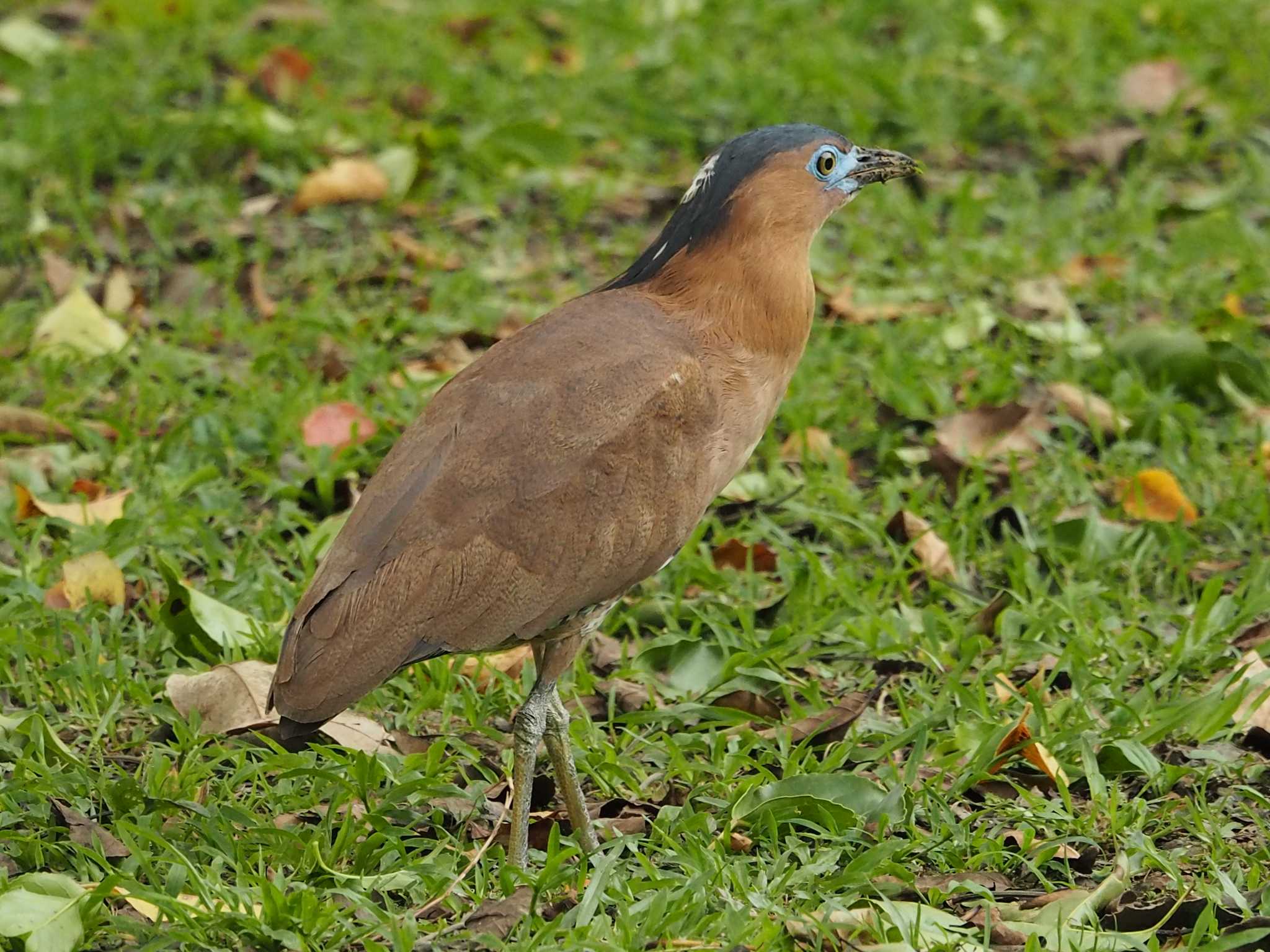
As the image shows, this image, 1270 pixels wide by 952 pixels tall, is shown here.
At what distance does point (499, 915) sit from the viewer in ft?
12.1

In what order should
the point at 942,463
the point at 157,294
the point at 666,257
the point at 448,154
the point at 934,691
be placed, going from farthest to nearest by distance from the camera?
the point at 448,154, the point at 157,294, the point at 942,463, the point at 934,691, the point at 666,257

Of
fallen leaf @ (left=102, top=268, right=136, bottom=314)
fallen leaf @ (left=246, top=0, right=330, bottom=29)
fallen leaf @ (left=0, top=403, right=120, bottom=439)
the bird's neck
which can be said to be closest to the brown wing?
the bird's neck

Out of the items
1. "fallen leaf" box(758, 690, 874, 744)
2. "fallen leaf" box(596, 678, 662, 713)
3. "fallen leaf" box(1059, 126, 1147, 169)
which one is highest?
"fallen leaf" box(1059, 126, 1147, 169)

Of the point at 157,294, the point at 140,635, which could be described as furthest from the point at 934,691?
the point at 157,294

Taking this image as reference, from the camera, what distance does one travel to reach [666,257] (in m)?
4.42

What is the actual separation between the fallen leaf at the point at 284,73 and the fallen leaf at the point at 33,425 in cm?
288

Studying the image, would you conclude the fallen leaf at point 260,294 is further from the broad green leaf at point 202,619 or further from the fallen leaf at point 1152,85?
the fallen leaf at point 1152,85

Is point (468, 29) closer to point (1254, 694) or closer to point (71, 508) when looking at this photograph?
point (71, 508)

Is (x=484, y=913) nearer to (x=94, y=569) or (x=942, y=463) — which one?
(x=94, y=569)

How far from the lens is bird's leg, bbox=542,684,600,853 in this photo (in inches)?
159

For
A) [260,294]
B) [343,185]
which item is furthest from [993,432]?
[343,185]

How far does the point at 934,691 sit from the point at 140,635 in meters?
2.17

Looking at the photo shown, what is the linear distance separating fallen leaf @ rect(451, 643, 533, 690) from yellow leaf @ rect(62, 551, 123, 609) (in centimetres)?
102

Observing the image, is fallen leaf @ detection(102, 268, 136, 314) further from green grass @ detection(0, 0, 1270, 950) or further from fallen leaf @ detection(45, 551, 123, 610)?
fallen leaf @ detection(45, 551, 123, 610)
